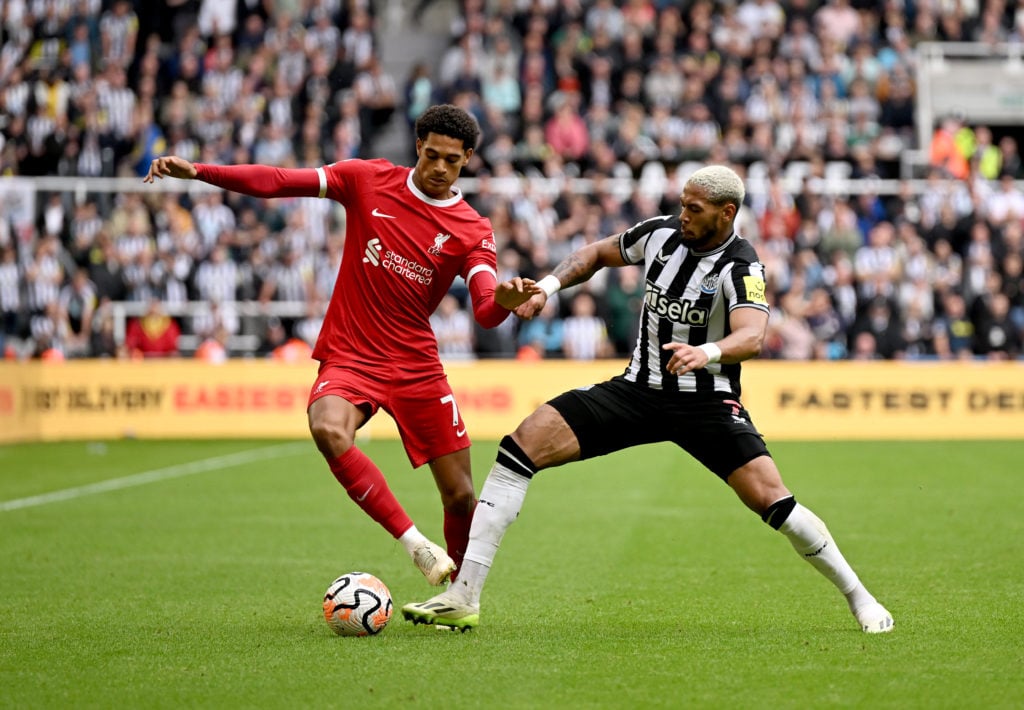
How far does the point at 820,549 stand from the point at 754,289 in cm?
133

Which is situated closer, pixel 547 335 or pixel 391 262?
pixel 391 262

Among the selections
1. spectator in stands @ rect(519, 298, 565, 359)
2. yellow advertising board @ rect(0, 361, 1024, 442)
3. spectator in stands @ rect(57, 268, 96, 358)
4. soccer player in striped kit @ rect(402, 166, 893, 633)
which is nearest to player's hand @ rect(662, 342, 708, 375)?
soccer player in striped kit @ rect(402, 166, 893, 633)

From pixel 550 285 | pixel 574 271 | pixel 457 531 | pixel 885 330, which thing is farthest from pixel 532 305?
pixel 885 330

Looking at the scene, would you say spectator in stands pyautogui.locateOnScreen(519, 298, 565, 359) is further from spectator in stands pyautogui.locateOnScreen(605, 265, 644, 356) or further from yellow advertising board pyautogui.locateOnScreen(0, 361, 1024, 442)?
yellow advertising board pyautogui.locateOnScreen(0, 361, 1024, 442)

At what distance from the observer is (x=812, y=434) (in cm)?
2200

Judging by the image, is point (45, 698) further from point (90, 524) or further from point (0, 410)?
point (0, 410)

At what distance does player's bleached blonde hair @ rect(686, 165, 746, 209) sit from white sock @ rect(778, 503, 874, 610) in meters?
1.53

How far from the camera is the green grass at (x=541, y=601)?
617 cm

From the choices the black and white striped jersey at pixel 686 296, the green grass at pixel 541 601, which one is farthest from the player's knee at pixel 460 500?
the black and white striped jersey at pixel 686 296

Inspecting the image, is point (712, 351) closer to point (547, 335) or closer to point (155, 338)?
point (547, 335)

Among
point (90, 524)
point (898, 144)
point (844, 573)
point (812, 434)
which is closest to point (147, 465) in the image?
point (90, 524)

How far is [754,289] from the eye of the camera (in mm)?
7430

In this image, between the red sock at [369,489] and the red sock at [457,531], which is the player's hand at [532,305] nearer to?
the red sock at [369,489]

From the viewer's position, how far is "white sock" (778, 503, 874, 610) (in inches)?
293
